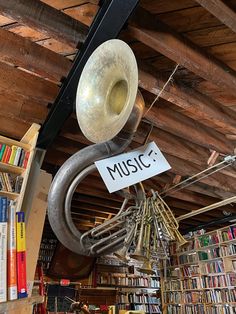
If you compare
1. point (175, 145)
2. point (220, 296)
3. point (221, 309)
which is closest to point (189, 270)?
point (220, 296)

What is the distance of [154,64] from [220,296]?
4281mm

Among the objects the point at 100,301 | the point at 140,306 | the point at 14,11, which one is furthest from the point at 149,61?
the point at 140,306

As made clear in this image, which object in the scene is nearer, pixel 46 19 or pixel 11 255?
pixel 46 19

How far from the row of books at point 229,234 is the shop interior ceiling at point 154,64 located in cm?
239

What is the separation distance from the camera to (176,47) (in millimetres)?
1572

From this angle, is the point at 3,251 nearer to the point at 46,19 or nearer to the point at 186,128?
the point at 46,19

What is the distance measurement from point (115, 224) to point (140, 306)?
16.3ft

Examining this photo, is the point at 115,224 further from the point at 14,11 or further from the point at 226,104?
the point at 14,11

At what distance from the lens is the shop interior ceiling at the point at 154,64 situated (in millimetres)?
1481

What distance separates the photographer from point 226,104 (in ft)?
7.27

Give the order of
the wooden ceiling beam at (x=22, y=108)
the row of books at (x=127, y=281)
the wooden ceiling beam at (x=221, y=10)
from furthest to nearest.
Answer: the row of books at (x=127, y=281) → the wooden ceiling beam at (x=22, y=108) → the wooden ceiling beam at (x=221, y=10)

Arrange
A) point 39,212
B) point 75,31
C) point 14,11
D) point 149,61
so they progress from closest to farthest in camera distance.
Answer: point 14,11, point 75,31, point 149,61, point 39,212

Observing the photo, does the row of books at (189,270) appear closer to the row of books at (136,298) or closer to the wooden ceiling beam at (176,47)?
the row of books at (136,298)

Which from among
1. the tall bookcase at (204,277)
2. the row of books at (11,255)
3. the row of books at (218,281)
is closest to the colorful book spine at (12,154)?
the row of books at (11,255)
